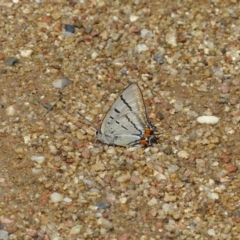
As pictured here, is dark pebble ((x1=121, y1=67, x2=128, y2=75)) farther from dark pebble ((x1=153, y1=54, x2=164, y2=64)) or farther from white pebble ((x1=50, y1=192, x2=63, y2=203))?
white pebble ((x1=50, y1=192, x2=63, y2=203))

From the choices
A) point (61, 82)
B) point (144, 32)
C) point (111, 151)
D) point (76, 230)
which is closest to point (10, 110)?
point (61, 82)

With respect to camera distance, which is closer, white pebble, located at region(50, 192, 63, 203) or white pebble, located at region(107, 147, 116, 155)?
white pebble, located at region(50, 192, 63, 203)

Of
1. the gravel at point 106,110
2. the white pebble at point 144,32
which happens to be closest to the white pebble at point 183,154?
the gravel at point 106,110

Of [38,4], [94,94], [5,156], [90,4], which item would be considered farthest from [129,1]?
[5,156]

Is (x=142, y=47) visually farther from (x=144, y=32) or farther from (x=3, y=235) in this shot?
(x=3, y=235)

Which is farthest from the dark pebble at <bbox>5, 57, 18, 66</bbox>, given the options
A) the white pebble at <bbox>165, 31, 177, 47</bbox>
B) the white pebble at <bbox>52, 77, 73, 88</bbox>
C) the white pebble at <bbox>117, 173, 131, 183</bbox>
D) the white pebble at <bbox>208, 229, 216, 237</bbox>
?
the white pebble at <bbox>208, 229, 216, 237</bbox>

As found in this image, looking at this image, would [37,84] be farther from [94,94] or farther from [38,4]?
[38,4]

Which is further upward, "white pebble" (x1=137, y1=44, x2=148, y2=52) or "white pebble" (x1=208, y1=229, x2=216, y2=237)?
"white pebble" (x1=137, y1=44, x2=148, y2=52)
